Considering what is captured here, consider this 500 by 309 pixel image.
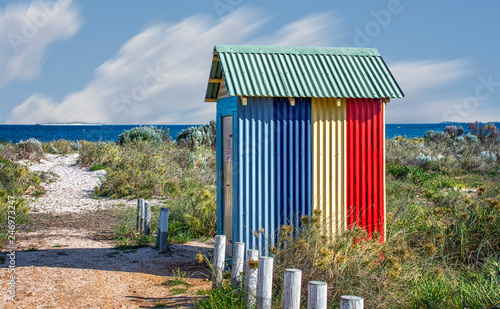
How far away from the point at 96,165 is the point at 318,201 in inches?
504

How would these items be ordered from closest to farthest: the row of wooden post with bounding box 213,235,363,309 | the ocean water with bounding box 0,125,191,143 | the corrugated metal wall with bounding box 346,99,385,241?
the row of wooden post with bounding box 213,235,363,309 < the corrugated metal wall with bounding box 346,99,385,241 < the ocean water with bounding box 0,125,191,143

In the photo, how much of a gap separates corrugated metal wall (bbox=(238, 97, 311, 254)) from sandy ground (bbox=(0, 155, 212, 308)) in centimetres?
110

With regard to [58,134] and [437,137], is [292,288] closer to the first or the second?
[437,137]

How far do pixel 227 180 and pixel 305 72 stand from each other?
210cm

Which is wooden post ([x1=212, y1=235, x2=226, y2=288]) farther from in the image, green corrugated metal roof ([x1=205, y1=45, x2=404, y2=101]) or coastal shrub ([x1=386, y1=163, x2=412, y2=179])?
coastal shrub ([x1=386, y1=163, x2=412, y2=179])

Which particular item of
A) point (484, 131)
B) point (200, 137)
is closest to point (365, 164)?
point (200, 137)

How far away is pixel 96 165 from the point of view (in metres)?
17.1

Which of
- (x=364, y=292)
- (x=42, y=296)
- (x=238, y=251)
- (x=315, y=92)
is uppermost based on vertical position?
(x=315, y=92)

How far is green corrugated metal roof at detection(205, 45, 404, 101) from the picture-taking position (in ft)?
20.3

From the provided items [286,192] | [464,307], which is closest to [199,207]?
[286,192]

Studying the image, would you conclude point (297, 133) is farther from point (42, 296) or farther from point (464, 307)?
point (42, 296)

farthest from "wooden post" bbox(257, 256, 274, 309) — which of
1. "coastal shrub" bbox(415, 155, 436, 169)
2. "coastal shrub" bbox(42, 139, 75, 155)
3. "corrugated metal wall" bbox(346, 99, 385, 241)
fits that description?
"coastal shrub" bbox(42, 139, 75, 155)

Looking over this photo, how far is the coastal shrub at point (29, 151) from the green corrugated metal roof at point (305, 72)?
1419cm

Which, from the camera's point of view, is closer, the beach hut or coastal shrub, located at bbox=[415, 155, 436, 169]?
the beach hut
